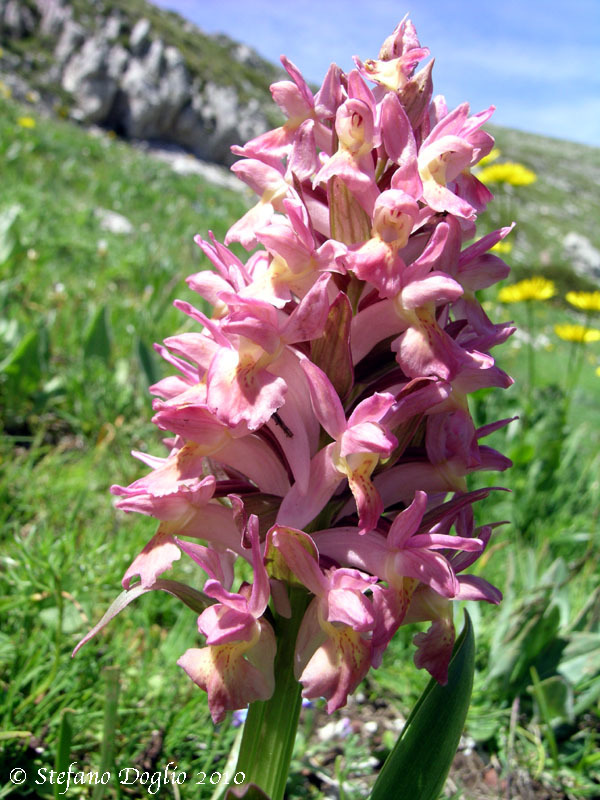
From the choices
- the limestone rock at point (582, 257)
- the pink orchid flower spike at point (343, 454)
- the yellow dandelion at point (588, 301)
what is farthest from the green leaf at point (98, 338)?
the limestone rock at point (582, 257)

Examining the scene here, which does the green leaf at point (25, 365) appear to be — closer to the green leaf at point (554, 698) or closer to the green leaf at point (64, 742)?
the green leaf at point (64, 742)

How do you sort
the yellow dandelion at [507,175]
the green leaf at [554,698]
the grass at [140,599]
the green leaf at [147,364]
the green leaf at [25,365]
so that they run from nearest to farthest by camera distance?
the grass at [140,599] → the green leaf at [554,698] → the green leaf at [25,365] → the green leaf at [147,364] → the yellow dandelion at [507,175]

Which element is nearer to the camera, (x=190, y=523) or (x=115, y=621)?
(x=190, y=523)

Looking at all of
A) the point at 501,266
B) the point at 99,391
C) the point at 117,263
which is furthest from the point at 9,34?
the point at 501,266

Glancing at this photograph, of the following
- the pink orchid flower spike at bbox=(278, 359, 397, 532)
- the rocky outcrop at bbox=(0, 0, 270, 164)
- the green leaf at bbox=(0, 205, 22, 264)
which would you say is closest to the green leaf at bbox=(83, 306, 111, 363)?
the green leaf at bbox=(0, 205, 22, 264)

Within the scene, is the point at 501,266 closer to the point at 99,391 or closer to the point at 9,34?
the point at 99,391

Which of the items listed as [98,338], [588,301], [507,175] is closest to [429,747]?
[98,338]

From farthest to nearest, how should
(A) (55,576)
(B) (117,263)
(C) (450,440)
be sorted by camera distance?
(B) (117,263) < (A) (55,576) < (C) (450,440)

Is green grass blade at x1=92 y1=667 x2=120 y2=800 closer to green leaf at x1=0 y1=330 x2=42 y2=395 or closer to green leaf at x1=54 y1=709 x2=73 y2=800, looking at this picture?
green leaf at x1=54 y1=709 x2=73 y2=800
